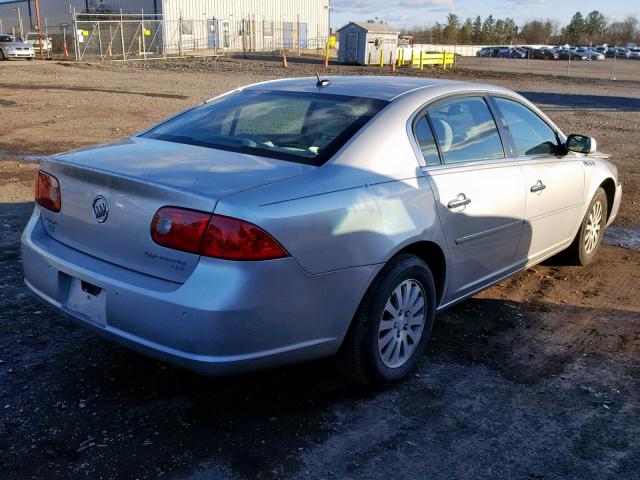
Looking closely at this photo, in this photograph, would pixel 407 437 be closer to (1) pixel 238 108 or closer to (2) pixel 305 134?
(2) pixel 305 134

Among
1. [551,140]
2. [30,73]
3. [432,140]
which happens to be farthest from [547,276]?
[30,73]

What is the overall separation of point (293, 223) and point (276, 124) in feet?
4.28

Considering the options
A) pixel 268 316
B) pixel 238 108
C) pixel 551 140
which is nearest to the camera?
pixel 268 316

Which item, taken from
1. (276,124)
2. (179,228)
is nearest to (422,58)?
(276,124)

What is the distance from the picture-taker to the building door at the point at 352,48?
40.3 m

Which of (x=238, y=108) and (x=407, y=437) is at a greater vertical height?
(x=238, y=108)

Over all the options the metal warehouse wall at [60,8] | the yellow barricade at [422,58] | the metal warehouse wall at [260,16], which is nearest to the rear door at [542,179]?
the yellow barricade at [422,58]

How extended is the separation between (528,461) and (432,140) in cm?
182

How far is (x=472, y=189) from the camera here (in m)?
4.02

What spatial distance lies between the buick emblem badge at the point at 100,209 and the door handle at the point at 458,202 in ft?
6.00

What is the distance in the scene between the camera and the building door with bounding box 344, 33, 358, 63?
40.3 metres

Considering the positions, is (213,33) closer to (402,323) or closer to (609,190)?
(609,190)

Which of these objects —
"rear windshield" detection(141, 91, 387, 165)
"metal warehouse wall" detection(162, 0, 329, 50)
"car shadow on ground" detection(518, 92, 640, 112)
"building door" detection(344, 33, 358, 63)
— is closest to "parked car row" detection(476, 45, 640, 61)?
"metal warehouse wall" detection(162, 0, 329, 50)

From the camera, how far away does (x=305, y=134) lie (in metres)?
3.84
